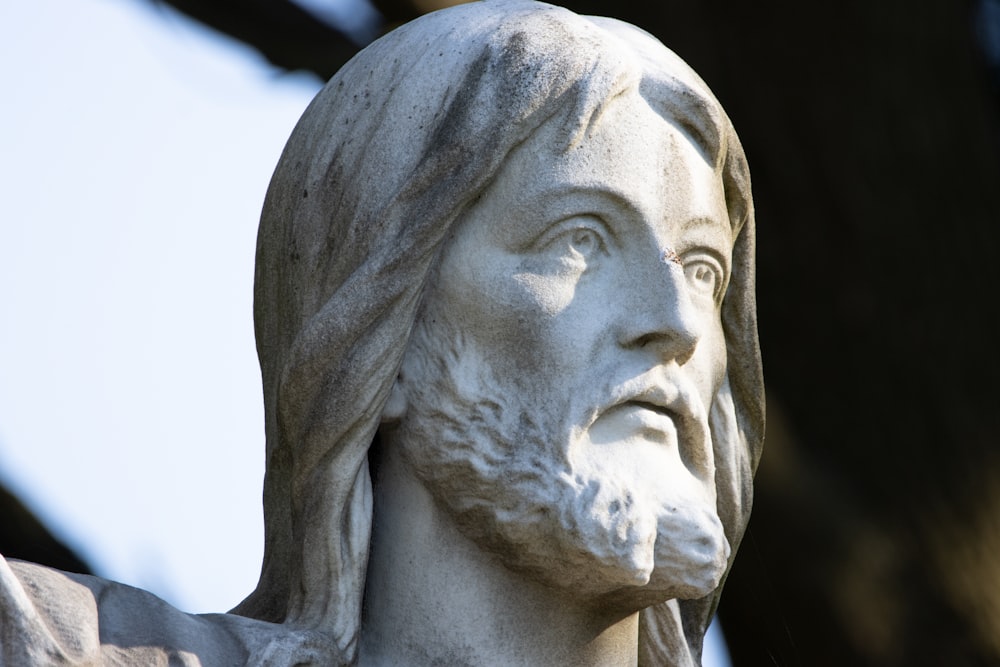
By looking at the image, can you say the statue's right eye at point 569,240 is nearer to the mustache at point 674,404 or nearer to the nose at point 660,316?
the nose at point 660,316

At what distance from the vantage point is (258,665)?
15.9ft

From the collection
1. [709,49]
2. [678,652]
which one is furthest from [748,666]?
[678,652]

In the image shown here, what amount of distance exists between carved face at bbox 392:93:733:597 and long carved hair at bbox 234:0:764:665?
0.18 feet

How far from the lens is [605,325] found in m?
4.98

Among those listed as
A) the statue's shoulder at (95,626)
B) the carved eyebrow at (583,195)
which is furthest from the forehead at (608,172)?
the statue's shoulder at (95,626)

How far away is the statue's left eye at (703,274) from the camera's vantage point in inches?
202

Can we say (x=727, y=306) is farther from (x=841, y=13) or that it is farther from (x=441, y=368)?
(x=841, y=13)

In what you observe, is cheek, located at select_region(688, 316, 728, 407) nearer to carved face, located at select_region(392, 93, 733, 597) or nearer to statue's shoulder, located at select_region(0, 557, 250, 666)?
carved face, located at select_region(392, 93, 733, 597)

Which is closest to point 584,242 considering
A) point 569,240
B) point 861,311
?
point 569,240

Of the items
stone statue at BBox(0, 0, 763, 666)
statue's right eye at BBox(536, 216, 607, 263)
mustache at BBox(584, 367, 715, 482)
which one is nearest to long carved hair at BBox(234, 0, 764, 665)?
stone statue at BBox(0, 0, 763, 666)

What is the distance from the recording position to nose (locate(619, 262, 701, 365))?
4.98 m

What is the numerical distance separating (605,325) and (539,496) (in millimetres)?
296

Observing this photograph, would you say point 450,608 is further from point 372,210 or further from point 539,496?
point 372,210

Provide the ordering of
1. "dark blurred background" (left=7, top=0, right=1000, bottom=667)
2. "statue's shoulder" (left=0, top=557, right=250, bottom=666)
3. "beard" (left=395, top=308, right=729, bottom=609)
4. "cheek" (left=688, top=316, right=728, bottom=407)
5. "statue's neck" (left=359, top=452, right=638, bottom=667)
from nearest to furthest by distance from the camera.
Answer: "statue's shoulder" (left=0, top=557, right=250, bottom=666)
"beard" (left=395, top=308, right=729, bottom=609)
"statue's neck" (left=359, top=452, right=638, bottom=667)
"cheek" (left=688, top=316, right=728, bottom=407)
"dark blurred background" (left=7, top=0, right=1000, bottom=667)
